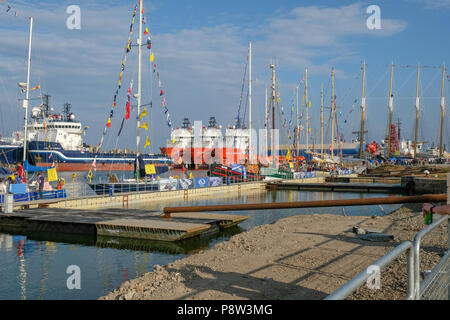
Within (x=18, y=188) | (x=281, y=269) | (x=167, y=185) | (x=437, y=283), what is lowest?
(x=167, y=185)

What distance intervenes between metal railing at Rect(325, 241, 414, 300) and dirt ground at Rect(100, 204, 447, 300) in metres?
3.84

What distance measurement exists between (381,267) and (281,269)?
667cm

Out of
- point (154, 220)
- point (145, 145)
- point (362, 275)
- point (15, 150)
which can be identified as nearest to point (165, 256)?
point (154, 220)

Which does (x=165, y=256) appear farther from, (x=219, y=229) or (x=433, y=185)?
(x=433, y=185)

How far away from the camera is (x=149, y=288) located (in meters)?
8.60

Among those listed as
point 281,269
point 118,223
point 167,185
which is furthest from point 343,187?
point 281,269

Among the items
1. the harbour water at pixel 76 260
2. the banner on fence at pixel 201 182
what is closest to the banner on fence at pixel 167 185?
the banner on fence at pixel 201 182

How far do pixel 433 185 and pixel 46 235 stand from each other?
119 feet

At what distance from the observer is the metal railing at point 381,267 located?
263cm

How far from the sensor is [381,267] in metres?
3.12

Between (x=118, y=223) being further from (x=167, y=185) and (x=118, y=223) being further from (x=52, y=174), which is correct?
(x=167, y=185)

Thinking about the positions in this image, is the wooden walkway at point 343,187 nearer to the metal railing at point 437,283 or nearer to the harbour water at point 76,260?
the harbour water at point 76,260
